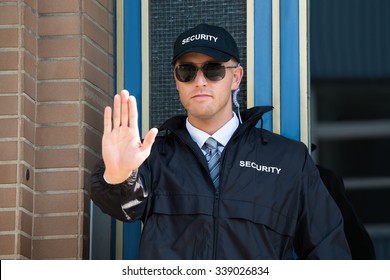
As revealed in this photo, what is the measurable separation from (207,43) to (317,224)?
100 centimetres

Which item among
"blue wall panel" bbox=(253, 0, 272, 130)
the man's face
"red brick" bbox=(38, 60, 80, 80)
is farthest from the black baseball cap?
"red brick" bbox=(38, 60, 80, 80)

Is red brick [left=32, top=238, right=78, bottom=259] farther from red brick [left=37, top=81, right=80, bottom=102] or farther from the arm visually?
red brick [left=37, top=81, right=80, bottom=102]

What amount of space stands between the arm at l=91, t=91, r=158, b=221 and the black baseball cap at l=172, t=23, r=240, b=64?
691mm

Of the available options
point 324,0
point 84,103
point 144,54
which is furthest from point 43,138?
point 324,0

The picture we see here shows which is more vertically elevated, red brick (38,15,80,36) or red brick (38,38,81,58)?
red brick (38,15,80,36)

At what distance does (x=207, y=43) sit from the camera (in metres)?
6.65

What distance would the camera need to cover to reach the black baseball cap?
664 cm

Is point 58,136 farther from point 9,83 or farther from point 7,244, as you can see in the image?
point 7,244

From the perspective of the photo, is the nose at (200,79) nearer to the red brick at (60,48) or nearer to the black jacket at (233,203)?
the black jacket at (233,203)

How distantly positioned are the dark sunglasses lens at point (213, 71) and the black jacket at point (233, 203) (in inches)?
10.5

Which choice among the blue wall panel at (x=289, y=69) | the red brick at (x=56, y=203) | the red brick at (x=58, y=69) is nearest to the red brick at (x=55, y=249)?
the red brick at (x=56, y=203)
